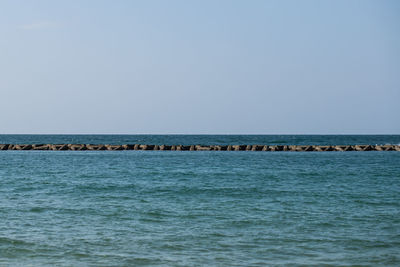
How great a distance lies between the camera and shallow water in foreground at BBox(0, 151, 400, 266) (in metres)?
11.7

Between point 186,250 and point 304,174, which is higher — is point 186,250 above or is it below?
above

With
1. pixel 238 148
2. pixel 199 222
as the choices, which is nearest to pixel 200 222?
pixel 199 222

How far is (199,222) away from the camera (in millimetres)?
15414

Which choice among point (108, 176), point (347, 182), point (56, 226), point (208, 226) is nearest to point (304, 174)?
point (347, 182)

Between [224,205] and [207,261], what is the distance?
23.5 ft

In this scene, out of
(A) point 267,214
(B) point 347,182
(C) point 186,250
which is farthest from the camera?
(B) point 347,182

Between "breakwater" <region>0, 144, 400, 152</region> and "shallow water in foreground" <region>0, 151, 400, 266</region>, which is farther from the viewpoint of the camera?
"breakwater" <region>0, 144, 400, 152</region>

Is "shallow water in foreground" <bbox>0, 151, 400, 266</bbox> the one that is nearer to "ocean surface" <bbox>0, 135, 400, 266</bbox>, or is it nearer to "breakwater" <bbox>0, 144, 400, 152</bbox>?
"ocean surface" <bbox>0, 135, 400, 266</bbox>

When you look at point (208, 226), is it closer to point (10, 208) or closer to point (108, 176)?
point (10, 208)

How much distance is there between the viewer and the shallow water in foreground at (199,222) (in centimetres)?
1174

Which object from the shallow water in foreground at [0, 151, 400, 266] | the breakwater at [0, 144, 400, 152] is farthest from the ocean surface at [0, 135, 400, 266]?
the breakwater at [0, 144, 400, 152]

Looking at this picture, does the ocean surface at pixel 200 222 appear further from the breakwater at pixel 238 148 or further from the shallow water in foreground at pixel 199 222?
the breakwater at pixel 238 148

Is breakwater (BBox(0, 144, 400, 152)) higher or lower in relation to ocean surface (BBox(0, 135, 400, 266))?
lower

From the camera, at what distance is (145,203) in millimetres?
18969
